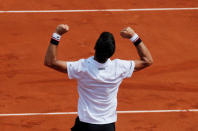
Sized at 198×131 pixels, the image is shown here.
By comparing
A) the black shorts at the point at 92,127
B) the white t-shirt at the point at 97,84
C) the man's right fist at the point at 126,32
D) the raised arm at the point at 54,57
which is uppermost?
the man's right fist at the point at 126,32

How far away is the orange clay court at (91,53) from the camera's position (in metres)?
9.27

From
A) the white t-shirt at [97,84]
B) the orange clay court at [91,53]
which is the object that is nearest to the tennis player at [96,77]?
the white t-shirt at [97,84]

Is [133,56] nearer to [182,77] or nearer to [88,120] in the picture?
[182,77]

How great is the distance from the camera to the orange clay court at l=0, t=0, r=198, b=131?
30.4 ft

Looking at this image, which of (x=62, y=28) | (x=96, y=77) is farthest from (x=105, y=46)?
(x=62, y=28)

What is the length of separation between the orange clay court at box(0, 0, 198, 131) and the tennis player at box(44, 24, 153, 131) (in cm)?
361

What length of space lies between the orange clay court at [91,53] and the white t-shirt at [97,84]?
3628 mm

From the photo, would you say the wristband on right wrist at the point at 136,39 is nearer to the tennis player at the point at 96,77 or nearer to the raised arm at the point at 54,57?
the tennis player at the point at 96,77

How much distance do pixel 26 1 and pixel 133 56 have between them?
4.30 meters

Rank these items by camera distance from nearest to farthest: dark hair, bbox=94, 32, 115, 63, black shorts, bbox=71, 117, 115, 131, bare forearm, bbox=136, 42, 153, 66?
dark hair, bbox=94, 32, 115, 63 → black shorts, bbox=71, 117, 115, 131 → bare forearm, bbox=136, 42, 153, 66

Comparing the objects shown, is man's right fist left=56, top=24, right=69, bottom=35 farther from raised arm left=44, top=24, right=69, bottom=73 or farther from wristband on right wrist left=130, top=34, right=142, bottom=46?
wristband on right wrist left=130, top=34, right=142, bottom=46

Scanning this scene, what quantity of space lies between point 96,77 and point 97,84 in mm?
89

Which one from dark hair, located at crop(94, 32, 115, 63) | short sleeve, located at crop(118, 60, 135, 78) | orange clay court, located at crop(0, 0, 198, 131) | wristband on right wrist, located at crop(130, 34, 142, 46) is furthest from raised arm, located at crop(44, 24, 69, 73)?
orange clay court, located at crop(0, 0, 198, 131)

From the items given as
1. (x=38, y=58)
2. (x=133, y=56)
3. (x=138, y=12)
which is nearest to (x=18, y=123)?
(x=38, y=58)
